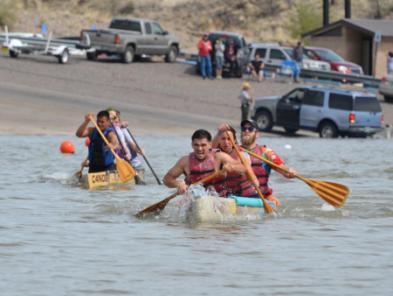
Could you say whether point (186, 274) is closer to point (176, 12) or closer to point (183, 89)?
point (183, 89)

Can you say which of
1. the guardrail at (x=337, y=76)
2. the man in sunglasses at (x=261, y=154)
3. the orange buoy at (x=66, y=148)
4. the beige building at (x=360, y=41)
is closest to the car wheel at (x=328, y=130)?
the guardrail at (x=337, y=76)

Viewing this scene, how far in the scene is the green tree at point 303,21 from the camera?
2697 inches

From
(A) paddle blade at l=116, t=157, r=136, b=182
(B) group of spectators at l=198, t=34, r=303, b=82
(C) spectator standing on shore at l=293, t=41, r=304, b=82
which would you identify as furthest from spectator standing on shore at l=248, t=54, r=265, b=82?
(A) paddle blade at l=116, t=157, r=136, b=182

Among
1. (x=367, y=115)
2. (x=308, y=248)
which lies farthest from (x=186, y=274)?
(x=367, y=115)

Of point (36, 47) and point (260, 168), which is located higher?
point (36, 47)

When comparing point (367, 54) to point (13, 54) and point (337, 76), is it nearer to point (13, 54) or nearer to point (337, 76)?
point (337, 76)

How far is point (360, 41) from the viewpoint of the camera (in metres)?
56.1

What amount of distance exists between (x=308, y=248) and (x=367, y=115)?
23.3 meters

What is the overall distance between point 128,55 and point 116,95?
604 cm

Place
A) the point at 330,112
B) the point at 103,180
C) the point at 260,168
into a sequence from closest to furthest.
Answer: the point at 260,168 < the point at 103,180 < the point at 330,112

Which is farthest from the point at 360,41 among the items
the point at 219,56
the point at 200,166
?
the point at 200,166

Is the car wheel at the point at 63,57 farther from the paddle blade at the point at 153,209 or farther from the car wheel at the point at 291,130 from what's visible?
the paddle blade at the point at 153,209

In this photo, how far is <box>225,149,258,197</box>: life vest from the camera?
15.8 meters

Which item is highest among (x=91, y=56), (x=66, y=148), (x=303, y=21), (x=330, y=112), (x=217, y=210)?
(x=303, y=21)
